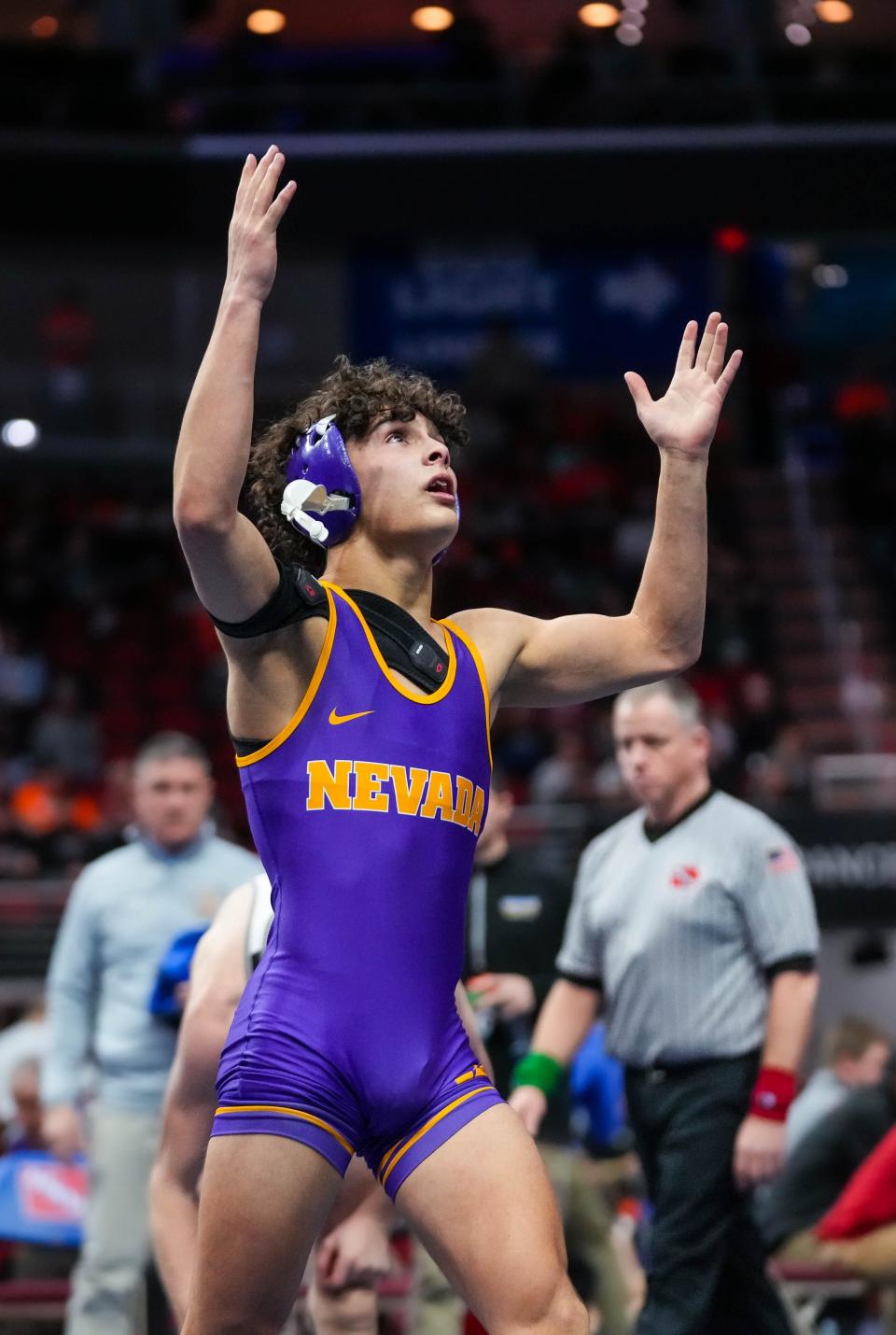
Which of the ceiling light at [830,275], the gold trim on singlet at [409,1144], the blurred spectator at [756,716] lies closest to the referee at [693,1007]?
the gold trim on singlet at [409,1144]

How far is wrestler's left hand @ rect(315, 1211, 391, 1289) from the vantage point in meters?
4.71

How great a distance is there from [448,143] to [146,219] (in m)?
2.99

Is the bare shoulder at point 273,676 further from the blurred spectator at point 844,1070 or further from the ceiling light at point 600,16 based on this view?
the ceiling light at point 600,16

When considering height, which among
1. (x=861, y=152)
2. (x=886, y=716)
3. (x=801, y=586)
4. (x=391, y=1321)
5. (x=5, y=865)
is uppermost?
(x=861, y=152)

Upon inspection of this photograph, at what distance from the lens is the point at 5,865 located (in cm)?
1364

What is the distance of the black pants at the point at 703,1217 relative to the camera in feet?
17.3

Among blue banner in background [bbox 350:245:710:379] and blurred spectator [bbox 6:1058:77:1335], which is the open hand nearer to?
blurred spectator [bbox 6:1058:77:1335]

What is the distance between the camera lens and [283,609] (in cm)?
351

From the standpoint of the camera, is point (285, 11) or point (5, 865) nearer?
point (5, 865)

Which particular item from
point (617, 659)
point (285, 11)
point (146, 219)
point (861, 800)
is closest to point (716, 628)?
point (861, 800)

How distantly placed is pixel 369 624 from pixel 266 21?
1904 centimetres

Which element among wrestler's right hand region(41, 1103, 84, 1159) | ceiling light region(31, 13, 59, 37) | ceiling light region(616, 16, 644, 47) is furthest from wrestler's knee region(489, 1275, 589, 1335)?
ceiling light region(31, 13, 59, 37)

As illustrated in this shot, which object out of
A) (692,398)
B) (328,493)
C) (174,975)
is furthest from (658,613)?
(174,975)

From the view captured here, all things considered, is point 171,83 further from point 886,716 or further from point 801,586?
point 886,716
